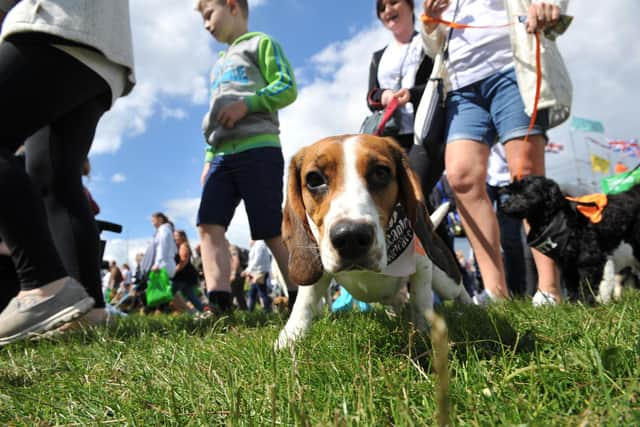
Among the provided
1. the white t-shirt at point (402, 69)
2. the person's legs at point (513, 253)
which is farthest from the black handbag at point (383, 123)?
the person's legs at point (513, 253)

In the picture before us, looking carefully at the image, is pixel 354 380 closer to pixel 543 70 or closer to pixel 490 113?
pixel 543 70

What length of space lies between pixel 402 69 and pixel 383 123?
2.44 ft

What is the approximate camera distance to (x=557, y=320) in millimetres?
2018

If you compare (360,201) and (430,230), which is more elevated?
(360,201)

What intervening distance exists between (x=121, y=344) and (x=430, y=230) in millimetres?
1749

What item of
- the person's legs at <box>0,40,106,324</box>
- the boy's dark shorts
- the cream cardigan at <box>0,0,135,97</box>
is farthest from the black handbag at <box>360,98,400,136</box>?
the person's legs at <box>0,40,106,324</box>

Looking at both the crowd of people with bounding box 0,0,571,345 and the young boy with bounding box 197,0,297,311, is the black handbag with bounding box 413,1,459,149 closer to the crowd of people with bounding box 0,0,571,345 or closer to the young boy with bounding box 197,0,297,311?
the crowd of people with bounding box 0,0,571,345

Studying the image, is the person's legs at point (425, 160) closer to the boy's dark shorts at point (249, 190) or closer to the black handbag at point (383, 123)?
the black handbag at point (383, 123)

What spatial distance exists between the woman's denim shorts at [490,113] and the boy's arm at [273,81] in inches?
55.0

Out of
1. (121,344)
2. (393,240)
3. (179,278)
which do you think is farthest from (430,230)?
(179,278)

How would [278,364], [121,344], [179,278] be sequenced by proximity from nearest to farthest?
[278,364] < [121,344] < [179,278]

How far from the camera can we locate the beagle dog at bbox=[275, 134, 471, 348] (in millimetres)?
1807

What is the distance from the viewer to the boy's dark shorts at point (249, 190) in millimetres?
3865

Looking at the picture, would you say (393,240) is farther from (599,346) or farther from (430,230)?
(599,346)
